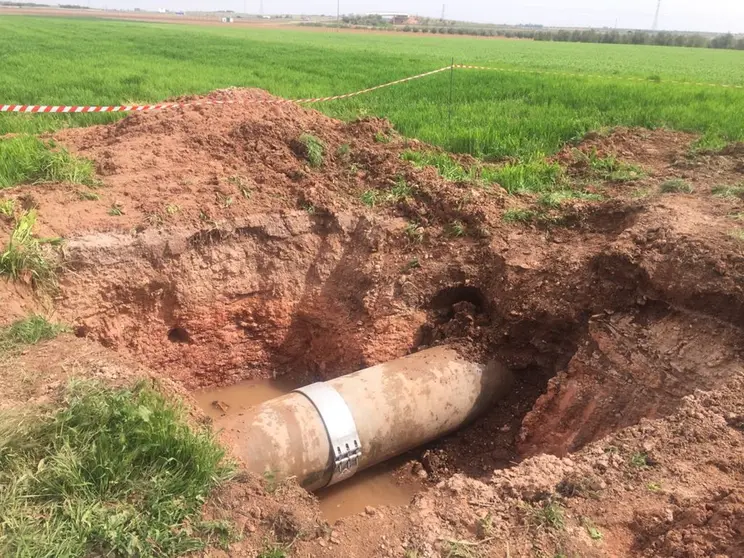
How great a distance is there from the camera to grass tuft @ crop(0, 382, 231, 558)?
247 centimetres

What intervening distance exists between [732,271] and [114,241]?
5.04 m

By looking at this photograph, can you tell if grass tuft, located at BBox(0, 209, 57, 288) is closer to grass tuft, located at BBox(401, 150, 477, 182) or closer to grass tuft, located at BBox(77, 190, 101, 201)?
grass tuft, located at BBox(77, 190, 101, 201)

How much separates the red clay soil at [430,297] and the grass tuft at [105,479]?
266mm

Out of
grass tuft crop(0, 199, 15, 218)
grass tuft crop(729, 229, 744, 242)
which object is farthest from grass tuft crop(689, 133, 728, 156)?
grass tuft crop(0, 199, 15, 218)

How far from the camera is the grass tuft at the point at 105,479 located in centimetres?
247

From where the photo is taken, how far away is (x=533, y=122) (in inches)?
359

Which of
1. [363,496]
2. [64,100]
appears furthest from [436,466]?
[64,100]

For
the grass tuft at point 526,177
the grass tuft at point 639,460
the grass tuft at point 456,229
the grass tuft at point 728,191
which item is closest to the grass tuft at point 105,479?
the grass tuft at point 639,460

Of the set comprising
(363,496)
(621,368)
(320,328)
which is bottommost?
(363,496)

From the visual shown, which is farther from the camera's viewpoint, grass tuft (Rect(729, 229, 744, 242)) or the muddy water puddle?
grass tuft (Rect(729, 229, 744, 242))

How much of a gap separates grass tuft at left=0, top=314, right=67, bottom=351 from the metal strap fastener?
183 cm

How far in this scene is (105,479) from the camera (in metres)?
2.69

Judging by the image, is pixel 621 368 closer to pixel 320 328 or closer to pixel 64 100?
pixel 320 328

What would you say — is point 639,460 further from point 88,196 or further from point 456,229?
point 88,196
